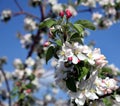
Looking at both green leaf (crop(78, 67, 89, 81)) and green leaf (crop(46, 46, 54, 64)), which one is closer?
green leaf (crop(78, 67, 89, 81))

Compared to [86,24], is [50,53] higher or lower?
lower

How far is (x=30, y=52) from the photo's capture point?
7.22 meters

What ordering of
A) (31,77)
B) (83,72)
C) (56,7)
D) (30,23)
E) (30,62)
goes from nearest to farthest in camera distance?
(83,72)
(31,77)
(56,7)
(30,62)
(30,23)

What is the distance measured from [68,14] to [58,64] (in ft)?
0.95

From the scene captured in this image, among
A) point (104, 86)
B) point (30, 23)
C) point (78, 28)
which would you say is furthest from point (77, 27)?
point (30, 23)

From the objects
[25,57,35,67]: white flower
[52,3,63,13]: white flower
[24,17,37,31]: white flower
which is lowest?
[25,57,35,67]: white flower

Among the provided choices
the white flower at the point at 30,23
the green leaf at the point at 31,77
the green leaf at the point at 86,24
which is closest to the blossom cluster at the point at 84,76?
the green leaf at the point at 86,24

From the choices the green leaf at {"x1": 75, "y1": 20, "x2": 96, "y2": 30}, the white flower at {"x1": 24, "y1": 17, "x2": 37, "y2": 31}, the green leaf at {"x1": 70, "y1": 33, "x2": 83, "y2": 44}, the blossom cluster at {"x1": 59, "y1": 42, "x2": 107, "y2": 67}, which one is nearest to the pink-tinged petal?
the blossom cluster at {"x1": 59, "y1": 42, "x2": 107, "y2": 67}

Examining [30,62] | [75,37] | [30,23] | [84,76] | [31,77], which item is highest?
[30,23]

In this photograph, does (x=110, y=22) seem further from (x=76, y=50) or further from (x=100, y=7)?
(x=76, y=50)

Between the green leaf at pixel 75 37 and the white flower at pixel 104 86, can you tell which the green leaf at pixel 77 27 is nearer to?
the green leaf at pixel 75 37

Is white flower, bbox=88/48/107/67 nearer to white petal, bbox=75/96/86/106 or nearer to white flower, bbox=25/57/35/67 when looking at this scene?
white petal, bbox=75/96/86/106

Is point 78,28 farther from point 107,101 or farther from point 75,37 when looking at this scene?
point 107,101

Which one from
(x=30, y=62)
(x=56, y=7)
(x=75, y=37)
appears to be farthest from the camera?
(x=30, y=62)
